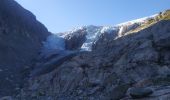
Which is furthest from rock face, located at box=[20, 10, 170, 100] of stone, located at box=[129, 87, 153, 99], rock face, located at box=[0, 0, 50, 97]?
stone, located at box=[129, 87, 153, 99]

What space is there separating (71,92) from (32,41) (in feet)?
214

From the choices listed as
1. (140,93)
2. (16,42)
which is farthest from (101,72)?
(16,42)

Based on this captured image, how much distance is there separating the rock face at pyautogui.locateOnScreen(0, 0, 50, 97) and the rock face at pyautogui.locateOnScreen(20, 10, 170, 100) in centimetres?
561

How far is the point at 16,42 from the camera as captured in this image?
4031 inches

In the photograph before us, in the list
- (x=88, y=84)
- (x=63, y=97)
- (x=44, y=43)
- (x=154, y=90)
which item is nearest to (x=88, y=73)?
(x=88, y=84)

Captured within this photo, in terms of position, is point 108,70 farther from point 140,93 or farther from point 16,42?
point 16,42

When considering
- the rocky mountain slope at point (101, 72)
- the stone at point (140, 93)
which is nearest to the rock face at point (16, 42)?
the rocky mountain slope at point (101, 72)

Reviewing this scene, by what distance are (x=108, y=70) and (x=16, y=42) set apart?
49395 millimetres

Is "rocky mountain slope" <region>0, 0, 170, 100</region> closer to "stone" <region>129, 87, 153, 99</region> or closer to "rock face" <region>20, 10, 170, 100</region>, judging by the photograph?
"rock face" <region>20, 10, 170, 100</region>

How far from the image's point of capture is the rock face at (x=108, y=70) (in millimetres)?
50812

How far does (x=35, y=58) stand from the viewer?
94.7 m

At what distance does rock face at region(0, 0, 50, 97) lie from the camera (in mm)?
71000

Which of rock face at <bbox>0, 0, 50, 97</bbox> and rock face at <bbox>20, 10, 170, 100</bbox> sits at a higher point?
rock face at <bbox>0, 0, 50, 97</bbox>

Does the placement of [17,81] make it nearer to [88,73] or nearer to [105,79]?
[88,73]
